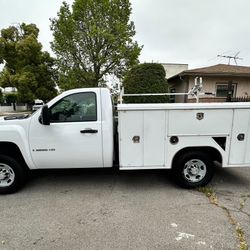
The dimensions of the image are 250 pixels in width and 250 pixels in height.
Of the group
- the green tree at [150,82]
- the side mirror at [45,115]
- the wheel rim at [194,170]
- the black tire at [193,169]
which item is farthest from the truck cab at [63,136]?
the green tree at [150,82]

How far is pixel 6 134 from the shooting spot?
4016 millimetres

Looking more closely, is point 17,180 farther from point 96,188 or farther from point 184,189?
point 184,189

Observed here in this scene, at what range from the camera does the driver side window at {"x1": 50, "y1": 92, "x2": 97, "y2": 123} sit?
4.12 meters

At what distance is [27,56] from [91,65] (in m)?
7.45

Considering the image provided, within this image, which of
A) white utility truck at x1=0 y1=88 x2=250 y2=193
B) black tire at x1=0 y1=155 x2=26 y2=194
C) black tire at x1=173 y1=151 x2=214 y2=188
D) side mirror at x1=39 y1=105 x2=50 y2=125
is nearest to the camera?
side mirror at x1=39 y1=105 x2=50 y2=125

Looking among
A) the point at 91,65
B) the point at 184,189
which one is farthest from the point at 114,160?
the point at 91,65

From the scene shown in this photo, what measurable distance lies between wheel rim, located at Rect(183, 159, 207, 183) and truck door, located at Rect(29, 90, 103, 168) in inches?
67.3

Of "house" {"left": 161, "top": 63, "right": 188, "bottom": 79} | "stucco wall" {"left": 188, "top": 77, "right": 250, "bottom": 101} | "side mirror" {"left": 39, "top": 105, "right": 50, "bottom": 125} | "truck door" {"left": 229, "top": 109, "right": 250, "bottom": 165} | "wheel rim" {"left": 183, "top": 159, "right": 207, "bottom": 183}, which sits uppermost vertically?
"house" {"left": 161, "top": 63, "right": 188, "bottom": 79}

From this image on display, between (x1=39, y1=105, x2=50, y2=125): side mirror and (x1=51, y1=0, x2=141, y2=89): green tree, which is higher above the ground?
(x1=51, y1=0, x2=141, y2=89): green tree

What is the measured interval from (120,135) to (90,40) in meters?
16.8

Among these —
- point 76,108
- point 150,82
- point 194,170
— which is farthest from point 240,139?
point 150,82

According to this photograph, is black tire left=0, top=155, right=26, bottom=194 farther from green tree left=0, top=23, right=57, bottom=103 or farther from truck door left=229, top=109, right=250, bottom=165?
green tree left=0, top=23, right=57, bottom=103

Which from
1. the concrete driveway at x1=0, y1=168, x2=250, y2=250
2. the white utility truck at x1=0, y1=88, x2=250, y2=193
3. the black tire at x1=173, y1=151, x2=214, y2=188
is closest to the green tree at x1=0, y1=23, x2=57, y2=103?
the concrete driveway at x1=0, y1=168, x2=250, y2=250

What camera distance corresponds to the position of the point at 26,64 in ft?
73.9
